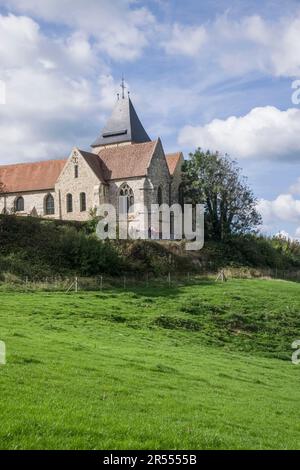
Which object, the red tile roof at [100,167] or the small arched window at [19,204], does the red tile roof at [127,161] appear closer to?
the red tile roof at [100,167]

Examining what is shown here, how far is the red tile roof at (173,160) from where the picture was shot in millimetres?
63688

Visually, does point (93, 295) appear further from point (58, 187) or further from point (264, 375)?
point (58, 187)

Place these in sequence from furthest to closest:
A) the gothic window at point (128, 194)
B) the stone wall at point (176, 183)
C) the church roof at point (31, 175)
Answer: the church roof at point (31, 175) < the stone wall at point (176, 183) < the gothic window at point (128, 194)

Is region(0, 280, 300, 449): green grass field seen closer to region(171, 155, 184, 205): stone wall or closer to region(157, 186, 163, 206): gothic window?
region(157, 186, 163, 206): gothic window

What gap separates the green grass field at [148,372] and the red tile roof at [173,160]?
3079cm

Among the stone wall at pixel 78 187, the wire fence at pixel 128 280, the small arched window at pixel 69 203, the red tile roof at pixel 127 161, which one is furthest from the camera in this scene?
the small arched window at pixel 69 203

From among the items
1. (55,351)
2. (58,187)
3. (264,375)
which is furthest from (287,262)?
(55,351)

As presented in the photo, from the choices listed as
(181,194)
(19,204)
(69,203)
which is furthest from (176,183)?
(19,204)

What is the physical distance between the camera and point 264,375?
19.5m

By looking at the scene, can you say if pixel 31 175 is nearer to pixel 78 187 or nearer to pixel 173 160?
pixel 78 187

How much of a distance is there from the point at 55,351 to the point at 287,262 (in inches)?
1914

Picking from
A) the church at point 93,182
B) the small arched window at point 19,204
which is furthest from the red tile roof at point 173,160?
the small arched window at point 19,204

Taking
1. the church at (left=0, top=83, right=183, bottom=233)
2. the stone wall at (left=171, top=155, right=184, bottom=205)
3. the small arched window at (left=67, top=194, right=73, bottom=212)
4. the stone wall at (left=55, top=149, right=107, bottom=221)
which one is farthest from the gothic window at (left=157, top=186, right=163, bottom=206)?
Answer: the small arched window at (left=67, top=194, right=73, bottom=212)

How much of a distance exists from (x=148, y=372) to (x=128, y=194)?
44936 mm
